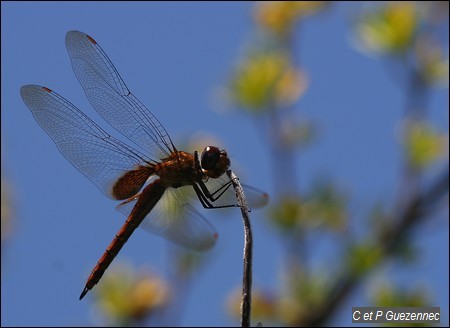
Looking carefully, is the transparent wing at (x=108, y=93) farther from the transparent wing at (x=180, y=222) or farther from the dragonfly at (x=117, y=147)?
the transparent wing at (x=180, y=222)

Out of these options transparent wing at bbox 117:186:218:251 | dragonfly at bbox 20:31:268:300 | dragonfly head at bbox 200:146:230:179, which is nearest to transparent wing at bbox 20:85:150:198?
dragonfly at bbox 20:31:268:300

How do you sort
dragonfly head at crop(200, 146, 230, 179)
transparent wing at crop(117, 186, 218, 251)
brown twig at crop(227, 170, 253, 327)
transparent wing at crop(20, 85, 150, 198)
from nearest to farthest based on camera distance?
brown twig at crop(227, 170, 253, 327) < dragonfly head at crop(200, 146, 230, 179) < transparent wing at crop(20, 85, 150, 198) < transparent wing at crop(117, 186, 218, 251)

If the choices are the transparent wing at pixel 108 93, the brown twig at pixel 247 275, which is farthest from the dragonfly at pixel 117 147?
the brown twig at pixel 247 275

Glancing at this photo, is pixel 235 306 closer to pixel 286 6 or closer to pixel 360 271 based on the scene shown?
pixel 360 271

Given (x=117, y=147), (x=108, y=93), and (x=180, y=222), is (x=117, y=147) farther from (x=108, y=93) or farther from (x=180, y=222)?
(x=180, y=222)

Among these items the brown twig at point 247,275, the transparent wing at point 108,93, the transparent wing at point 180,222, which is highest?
the transparent wing at point 108,93

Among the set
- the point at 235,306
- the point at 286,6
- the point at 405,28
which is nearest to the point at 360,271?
the point at 235,306

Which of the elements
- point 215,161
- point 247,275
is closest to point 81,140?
point 215,161

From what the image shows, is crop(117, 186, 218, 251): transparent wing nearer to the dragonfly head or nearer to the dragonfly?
the dragonfly
